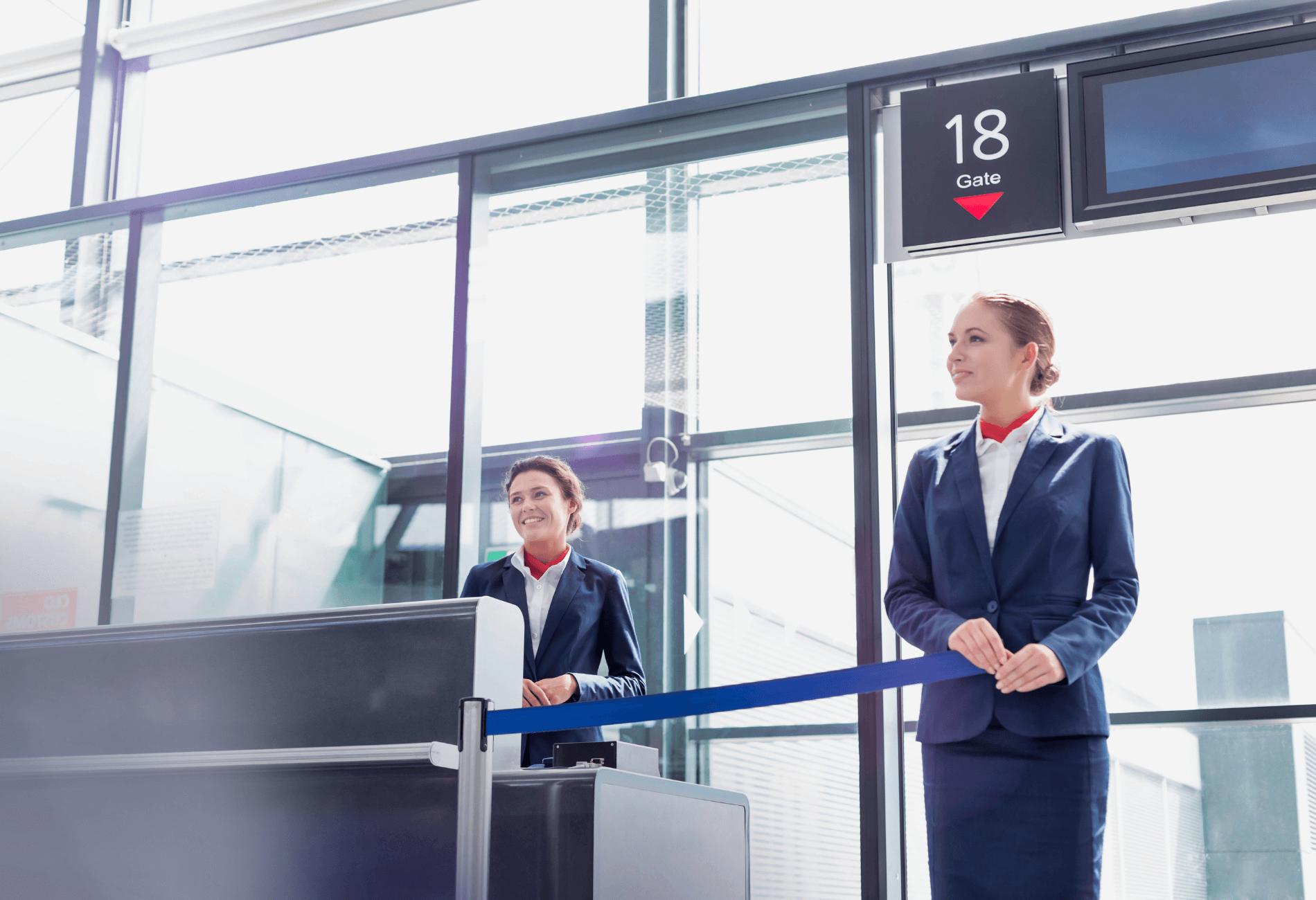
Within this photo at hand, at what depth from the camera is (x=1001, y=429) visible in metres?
2.65

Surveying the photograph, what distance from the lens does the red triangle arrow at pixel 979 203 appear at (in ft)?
11.0

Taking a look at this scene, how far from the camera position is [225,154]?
18.0 feet

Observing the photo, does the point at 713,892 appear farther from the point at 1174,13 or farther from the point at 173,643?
the point at 1174,13

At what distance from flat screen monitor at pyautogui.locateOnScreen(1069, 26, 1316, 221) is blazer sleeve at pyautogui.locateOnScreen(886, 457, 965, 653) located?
40.1 inches

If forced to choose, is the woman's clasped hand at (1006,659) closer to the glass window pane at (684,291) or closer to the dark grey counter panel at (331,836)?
the dark grey counter panel at (331,836)

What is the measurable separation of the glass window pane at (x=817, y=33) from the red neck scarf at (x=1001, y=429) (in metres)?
2.24

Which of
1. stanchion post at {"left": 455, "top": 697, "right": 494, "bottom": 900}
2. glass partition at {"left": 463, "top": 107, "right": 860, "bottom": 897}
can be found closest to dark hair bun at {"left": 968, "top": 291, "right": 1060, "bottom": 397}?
glass partition at {"left": 463, "top": 107, "right": 860, "bottom": 897}

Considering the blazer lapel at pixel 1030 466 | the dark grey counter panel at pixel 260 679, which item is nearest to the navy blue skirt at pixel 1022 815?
the blazer lapel at pixel 1030 466

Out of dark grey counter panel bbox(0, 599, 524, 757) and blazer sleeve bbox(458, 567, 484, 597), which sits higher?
blazer sleeve bbox(458, 567, 484, 597)

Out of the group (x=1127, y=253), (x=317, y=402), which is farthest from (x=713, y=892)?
(x=317, y=402)

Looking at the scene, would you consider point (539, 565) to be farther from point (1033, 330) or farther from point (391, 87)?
point (391, 87)

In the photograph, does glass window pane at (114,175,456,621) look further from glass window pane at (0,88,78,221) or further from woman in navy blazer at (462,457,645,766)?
glass window pane at (0,88,78,221)

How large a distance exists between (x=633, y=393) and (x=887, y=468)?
0.90 metres

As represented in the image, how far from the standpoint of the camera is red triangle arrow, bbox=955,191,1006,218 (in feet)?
11.0
